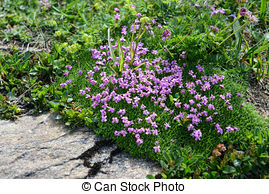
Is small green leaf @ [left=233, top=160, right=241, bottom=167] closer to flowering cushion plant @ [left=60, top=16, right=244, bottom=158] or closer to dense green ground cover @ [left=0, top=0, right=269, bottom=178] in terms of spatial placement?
dense green ground cover @ [left=0, top=0, right=269, bottom=178]

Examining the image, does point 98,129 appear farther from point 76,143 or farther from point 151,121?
point 151,121

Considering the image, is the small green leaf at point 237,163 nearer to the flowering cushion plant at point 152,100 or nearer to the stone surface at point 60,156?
the flowering cushion plant at point 152,100

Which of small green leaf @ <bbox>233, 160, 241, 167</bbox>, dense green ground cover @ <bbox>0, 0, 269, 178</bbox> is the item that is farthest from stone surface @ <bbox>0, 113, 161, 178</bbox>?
small green leaf @ <bbox>233, 160, 241, 167</bbox>

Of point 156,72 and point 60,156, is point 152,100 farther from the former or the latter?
point 60,156

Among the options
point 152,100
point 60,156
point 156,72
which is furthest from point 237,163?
point 60,156

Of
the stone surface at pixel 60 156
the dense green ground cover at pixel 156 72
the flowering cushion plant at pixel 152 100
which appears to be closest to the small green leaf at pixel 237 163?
the dense green ground cover at pixel 156 72

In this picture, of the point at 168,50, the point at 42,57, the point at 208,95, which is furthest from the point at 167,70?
the point at 42,57
